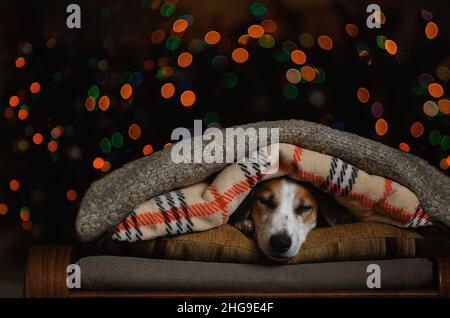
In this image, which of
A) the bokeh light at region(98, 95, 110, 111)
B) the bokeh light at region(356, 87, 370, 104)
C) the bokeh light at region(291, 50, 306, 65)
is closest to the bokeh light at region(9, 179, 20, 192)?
the bokeh light at region(98, 95, 110, 111)

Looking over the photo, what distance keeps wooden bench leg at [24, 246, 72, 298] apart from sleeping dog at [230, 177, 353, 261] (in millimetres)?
423

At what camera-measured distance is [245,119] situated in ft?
5.81

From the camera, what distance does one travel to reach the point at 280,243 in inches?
46.1

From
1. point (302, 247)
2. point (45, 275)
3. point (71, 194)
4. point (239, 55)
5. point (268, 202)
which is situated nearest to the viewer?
point (45, 275)

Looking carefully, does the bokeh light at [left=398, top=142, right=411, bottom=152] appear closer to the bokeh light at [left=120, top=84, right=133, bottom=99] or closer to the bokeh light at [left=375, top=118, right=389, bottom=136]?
the bokeh light at [left=375, top=118, right=389, bottom=136]

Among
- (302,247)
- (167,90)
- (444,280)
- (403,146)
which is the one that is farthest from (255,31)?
(444,280)

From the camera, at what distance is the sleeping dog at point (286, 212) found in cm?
122

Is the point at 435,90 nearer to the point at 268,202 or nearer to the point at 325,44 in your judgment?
the point at 325,44

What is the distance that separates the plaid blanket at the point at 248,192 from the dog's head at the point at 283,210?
0.21 feet

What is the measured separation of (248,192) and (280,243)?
0.14 m

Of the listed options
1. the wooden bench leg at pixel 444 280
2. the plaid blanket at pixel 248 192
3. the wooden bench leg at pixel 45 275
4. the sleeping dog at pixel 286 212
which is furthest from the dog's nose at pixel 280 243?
the wooden bench leg at pixel 45 275

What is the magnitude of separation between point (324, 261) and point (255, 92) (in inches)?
27.5

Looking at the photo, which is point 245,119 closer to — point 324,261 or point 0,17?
point 324,261
